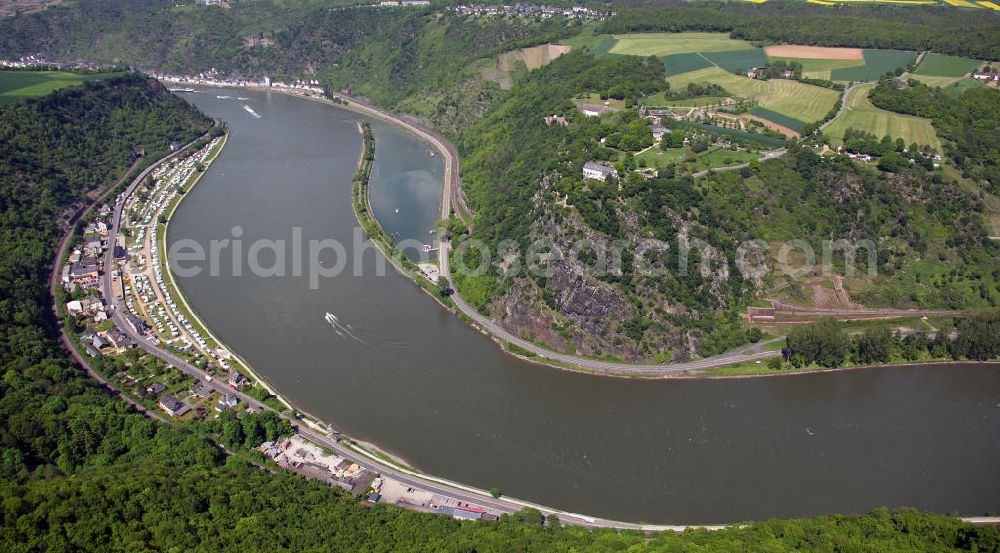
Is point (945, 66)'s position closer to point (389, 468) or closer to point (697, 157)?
point (697, 157)

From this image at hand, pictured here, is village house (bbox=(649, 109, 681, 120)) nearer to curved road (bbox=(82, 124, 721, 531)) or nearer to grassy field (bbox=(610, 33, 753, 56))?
grassy field (bbox=(610, 33, 753, 56))

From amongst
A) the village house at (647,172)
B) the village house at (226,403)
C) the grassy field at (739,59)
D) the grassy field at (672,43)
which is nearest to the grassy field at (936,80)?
the grassy field at (739,59)

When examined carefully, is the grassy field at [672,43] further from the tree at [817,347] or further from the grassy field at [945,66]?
the tree at [817,347]

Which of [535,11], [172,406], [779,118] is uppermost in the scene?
[535,11]

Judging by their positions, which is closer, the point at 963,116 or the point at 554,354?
the point at 554,354

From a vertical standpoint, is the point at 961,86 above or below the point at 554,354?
above

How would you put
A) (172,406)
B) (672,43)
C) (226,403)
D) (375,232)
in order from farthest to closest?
1. (672,43)
2. (375,232)
3. (226,403)
4. (172,406)

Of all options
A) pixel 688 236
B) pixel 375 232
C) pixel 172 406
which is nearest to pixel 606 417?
pixel 688 236
